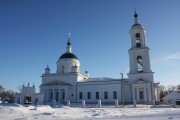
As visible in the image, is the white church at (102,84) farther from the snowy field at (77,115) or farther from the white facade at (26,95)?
the snowy field at (77,115)

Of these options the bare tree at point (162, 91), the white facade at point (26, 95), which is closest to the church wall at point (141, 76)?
the white facade at point (26, 95)

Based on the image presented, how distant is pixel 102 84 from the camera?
141 feet

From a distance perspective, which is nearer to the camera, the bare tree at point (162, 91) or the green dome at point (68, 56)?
the green dome at point (68, 56)

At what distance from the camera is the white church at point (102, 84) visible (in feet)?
125

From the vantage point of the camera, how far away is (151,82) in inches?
1464

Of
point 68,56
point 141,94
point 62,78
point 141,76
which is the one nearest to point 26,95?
point 62,78

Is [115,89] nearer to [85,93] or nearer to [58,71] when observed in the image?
[85,93]

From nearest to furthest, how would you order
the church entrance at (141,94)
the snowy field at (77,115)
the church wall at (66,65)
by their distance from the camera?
the snowy field at (77,115)
the church entrance at (141,94)
the church wall at (66,65)

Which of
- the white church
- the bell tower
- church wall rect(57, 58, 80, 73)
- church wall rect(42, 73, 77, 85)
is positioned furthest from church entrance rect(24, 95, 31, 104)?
the bell tower

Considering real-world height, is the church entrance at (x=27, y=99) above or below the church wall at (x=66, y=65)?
below

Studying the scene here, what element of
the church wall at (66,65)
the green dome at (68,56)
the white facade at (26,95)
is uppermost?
the green dome at (68,56)

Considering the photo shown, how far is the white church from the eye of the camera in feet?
125

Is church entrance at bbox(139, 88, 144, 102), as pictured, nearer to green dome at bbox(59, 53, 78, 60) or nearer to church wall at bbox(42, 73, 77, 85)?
church wall at bbox(42, 73, 77, 85)

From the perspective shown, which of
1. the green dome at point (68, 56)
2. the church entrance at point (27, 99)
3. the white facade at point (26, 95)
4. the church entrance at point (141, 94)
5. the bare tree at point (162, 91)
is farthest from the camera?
the bare tree at point (162, 91)
